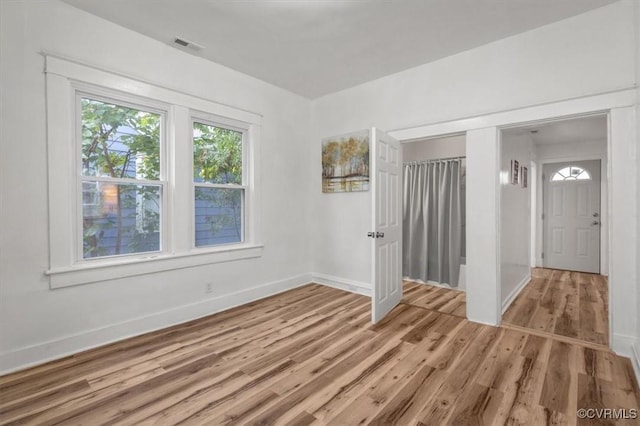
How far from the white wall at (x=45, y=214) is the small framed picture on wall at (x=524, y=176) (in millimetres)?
4006

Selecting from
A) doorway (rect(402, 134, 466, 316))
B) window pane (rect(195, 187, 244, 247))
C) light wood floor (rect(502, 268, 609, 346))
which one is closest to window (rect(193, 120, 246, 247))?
window pane (rect(195, 187, 244, 247))

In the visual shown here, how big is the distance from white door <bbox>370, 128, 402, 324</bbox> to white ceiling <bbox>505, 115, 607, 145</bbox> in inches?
84.9

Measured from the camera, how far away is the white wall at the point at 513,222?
3432 mm

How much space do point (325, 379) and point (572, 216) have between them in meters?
5.97

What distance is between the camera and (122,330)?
2.66 m

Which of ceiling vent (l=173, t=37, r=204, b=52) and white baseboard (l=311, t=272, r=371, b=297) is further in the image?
white baseboard (l=311, t=272, r=371, b=297)

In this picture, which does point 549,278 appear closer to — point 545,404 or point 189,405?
point 545,404

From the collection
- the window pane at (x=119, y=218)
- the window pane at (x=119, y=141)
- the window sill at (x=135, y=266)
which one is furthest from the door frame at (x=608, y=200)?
the window pane at (x=119, y=218)

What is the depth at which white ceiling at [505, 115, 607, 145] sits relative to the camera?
4.39 meters

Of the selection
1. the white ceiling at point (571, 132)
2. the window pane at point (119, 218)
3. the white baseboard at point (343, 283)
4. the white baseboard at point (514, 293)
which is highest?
the white ceiling at point (571, 132)

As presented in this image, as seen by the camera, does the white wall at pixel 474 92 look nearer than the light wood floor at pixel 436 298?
Yes

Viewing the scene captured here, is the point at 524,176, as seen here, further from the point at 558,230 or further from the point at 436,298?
the point at 436,298

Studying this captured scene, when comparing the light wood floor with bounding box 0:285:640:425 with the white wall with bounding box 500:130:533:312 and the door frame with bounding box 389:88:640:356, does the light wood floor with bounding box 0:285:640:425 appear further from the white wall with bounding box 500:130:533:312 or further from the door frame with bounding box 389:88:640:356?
the white wall with bounding box 500:130:533:312

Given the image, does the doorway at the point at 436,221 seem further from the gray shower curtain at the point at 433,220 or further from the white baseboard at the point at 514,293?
the white baseboard at the point at 514,293
